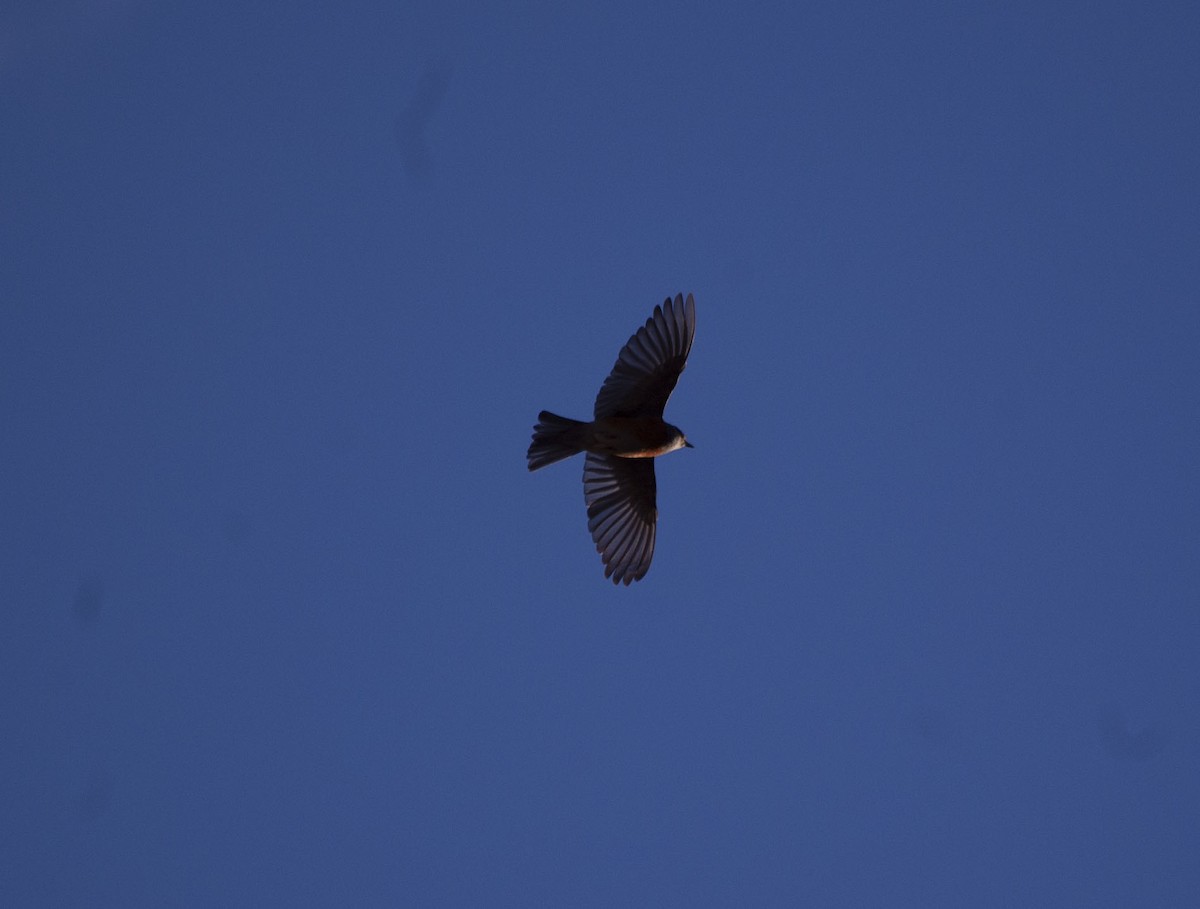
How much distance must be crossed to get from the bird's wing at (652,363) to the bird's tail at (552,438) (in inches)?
12.5

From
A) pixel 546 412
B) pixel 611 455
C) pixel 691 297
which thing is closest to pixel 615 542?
pixel 611 455

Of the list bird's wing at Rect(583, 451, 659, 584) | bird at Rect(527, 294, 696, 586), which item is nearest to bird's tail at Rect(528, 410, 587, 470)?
bird at Rect(527, 294, 696, 586)

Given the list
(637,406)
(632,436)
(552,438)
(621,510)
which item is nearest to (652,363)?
(637,406)

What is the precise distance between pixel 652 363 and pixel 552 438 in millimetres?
1117

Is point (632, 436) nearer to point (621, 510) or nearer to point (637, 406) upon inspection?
point (637, 406)

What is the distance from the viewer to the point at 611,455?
13633 mm

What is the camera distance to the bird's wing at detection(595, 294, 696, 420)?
40.7ft

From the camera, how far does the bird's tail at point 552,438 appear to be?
1257cm

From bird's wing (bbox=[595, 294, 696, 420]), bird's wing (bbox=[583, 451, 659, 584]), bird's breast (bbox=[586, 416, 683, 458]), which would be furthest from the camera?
bird's wing (bbox=[583, 451, 659, 584])

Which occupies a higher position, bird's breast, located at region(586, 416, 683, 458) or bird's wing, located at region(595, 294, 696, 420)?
bird's wing, located at region(595, 294, 696, 420)

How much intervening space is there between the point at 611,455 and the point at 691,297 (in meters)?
1.98

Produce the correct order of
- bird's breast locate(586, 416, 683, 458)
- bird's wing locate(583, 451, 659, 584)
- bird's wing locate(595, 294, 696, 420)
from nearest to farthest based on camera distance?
1. bird's wing locate(595, 294, 696, 420)
2. bird's breast locate(586, 416, 683, 458)
3. bird's wing locate(583, 451, 659, 584)

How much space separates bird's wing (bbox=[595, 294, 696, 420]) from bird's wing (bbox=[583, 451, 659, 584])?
1232 millimetres

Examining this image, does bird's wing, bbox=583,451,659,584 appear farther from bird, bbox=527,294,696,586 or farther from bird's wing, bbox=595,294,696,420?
bird's wing, bbox=595,294,696,420
